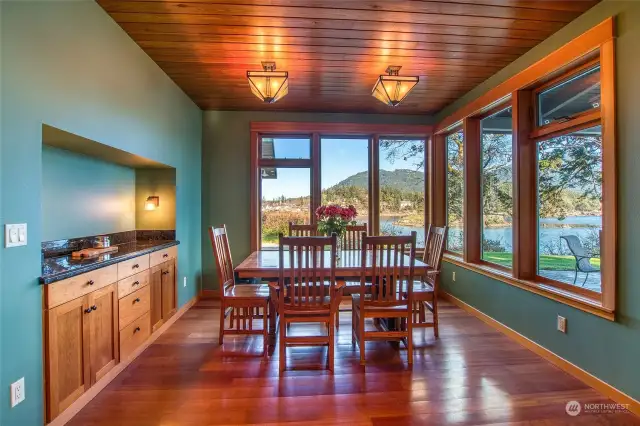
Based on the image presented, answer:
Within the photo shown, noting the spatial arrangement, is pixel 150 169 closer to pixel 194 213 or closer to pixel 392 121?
pixel 194 213

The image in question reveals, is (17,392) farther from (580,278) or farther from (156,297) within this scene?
(580,278)

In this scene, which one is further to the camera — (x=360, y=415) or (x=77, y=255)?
(x=77, y=255)

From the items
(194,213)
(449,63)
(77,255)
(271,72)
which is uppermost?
(449,63)

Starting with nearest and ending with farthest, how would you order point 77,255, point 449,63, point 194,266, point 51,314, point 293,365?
1. point 51,314
2. point 77,255
3. point 293,365
4. point 449,63
5. point 194,266

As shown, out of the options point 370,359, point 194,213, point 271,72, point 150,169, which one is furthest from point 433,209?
point 150,169

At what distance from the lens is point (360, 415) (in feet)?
5.72

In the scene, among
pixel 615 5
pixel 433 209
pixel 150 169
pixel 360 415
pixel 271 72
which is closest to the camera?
pixel 360 415

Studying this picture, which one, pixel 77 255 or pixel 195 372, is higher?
pixel 77 255

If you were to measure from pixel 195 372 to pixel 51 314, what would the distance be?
3.44 ft

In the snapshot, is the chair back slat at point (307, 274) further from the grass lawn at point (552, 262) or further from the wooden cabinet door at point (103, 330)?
the grass lawn at point (552, 262)

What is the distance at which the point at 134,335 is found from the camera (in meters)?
2.37

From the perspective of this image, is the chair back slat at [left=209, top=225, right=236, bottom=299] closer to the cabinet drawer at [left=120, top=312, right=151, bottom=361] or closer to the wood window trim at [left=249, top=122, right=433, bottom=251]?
the cabinet drawer at [left=120, top=312, right=151, bottom=361]

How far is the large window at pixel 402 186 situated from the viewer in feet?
14.4

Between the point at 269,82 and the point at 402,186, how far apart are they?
2.61m
